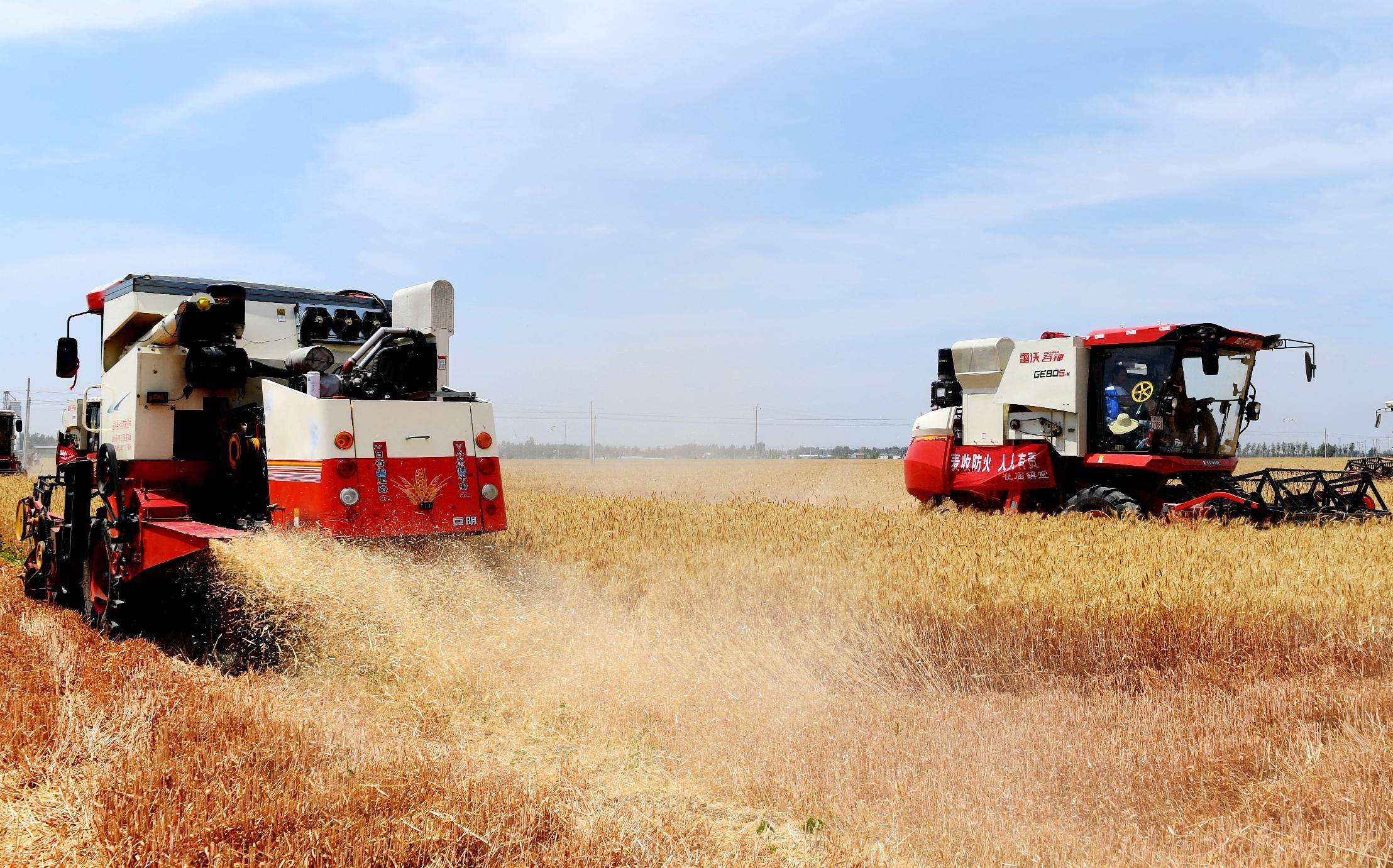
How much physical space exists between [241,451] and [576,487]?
1871 centimetres

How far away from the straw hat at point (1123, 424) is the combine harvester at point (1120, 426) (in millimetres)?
14

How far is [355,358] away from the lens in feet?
22.6

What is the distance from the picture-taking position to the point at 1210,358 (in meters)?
10.7

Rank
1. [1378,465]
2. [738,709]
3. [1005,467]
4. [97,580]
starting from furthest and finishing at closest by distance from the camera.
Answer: [1378,465] < [1005,467] < [97,580] < [738,709]

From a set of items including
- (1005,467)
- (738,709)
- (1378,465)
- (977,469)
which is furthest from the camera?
(1378,465)

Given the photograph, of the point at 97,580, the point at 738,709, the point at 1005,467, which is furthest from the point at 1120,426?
the point at 97,580

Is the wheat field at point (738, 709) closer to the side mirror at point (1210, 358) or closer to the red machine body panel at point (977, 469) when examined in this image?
the side mirror at point (1210, 358)

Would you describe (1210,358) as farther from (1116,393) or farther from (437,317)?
(437,317)

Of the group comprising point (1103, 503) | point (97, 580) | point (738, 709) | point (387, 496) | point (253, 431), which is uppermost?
point (253, 431)

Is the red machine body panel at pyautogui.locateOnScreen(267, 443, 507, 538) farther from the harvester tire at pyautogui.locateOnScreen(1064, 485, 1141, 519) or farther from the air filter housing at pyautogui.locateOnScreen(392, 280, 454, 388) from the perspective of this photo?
the harvester tire at pyautogui.locateOnScreen(1064, 485, 1141, 519)

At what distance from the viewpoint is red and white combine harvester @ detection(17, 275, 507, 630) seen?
6340 mm

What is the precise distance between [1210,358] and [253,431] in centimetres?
948

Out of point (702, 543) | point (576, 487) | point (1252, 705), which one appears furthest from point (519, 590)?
point (576, 487)

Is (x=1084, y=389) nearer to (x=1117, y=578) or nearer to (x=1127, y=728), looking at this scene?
(x=1117, y=578)
